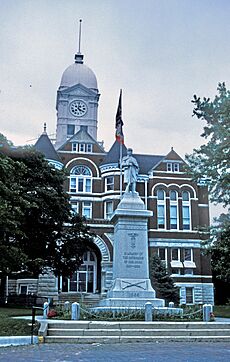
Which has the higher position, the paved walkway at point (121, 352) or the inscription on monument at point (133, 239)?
the inscription on monument at point (133, 239)

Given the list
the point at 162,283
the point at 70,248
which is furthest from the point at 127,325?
the point at 162,283

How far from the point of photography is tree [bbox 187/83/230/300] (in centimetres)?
2503

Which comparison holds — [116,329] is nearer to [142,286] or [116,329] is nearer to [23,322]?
[23,322]

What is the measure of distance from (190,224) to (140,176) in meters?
7.69

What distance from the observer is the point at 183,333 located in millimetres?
15023

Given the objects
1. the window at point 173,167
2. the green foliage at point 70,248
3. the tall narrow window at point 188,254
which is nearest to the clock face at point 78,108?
the window at point 173,167

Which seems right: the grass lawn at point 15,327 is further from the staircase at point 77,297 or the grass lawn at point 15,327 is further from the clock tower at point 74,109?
the clock tower at point 74,109

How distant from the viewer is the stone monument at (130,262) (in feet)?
64.7

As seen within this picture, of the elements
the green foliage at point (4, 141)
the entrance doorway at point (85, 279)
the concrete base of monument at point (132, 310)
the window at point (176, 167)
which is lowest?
the concrete base of monument at point (132, 310)

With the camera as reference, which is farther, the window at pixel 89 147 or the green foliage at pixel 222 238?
the window at pixel 89 147

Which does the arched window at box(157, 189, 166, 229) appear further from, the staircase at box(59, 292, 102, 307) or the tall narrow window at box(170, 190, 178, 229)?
the staircase at box(59, 292, 102, 307)

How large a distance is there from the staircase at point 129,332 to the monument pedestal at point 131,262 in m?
3.91

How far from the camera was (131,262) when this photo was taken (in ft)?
67.6

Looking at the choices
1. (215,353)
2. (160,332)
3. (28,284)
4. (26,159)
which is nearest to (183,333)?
(160,332)
